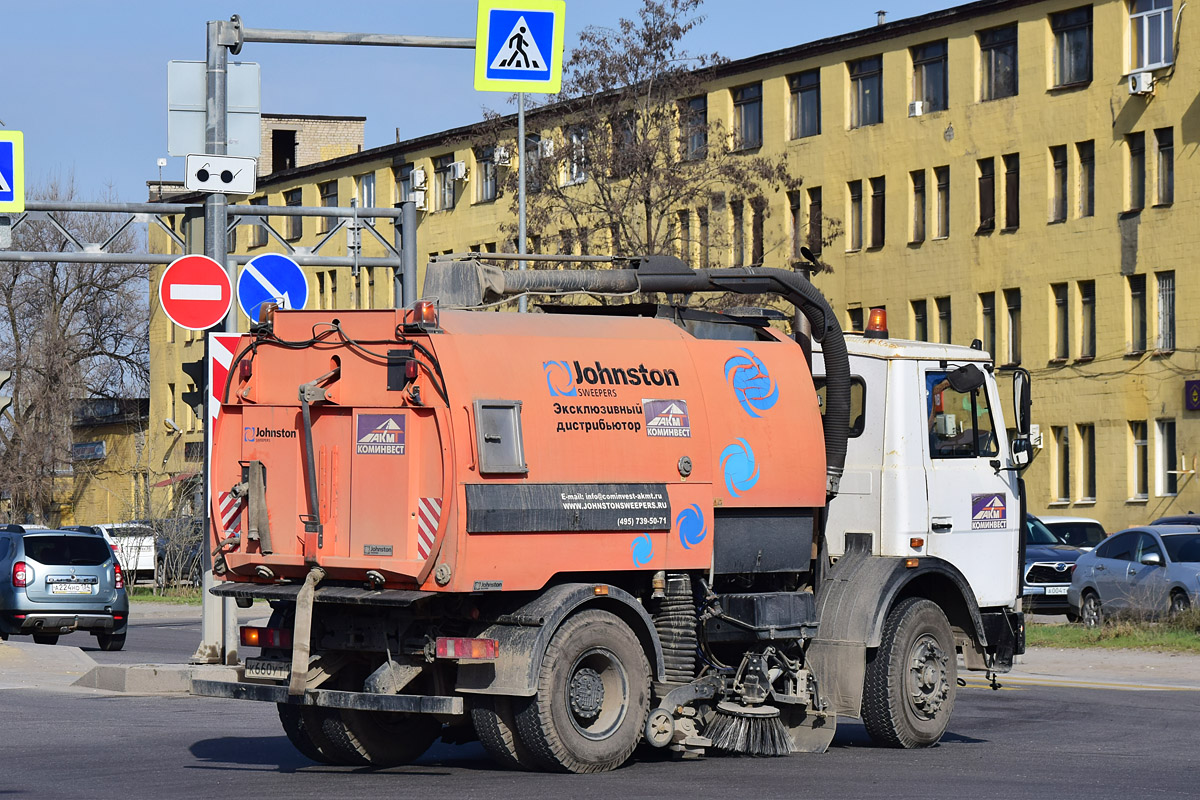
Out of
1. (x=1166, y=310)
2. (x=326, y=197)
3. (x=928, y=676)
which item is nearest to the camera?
(x=928, y=676)

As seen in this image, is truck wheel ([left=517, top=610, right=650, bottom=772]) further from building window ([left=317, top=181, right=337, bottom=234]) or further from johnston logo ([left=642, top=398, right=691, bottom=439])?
building window ([left=317, top=181, right=337, bottom=234])

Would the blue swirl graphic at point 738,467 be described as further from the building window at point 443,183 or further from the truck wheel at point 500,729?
the building window at point 443,183

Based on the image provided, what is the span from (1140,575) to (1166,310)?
18239 mm

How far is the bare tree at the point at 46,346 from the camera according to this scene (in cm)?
7338

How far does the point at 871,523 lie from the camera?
43.1ft

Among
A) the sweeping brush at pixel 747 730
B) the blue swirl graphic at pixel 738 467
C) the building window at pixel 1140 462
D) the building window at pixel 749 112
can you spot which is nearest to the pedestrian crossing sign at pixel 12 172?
the blue swirl graphic at pixel 738 467

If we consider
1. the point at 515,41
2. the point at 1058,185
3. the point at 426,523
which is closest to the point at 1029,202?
the point at 1058,185

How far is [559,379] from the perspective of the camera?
11.4 meters

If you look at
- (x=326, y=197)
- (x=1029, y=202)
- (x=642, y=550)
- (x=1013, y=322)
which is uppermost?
(x=326, y=197)

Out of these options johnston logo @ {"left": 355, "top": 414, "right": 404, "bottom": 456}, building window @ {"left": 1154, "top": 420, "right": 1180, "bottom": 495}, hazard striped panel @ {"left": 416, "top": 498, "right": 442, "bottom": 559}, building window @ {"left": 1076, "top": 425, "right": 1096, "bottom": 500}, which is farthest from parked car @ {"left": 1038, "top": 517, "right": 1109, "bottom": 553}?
hazard striped panel @ {"left": 416, "top": 498, "right": 442, "bottom": 559}

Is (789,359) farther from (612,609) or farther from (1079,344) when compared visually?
(1079,344)

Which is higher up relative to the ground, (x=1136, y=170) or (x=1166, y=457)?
(x=1136, y=170)

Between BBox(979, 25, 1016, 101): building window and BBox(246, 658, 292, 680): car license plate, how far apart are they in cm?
3904

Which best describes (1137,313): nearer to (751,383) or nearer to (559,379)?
(751,383)
